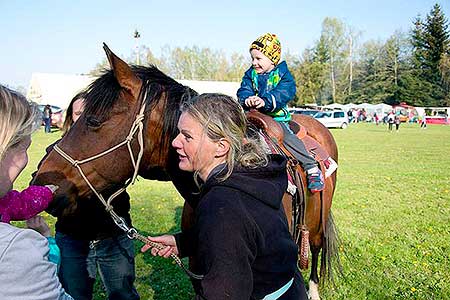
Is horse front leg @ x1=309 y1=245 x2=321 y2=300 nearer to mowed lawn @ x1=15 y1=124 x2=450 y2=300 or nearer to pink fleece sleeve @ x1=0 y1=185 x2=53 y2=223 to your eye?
mowed lawn @ x1=15 y1=124 x2=450 y2=300

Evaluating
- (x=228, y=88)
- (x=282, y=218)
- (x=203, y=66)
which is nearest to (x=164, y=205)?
(x=282, y=218)

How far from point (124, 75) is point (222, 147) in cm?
106

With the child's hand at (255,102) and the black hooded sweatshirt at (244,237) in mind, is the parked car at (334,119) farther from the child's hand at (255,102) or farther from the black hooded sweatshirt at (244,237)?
the black hooded sweatshirt at (244,237)

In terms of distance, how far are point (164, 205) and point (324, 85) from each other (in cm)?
5923

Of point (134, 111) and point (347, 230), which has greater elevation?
point (134, 111)

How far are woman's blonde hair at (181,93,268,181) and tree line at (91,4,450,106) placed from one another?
5783cm

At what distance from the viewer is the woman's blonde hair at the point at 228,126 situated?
1.70 metres

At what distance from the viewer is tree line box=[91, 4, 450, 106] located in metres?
59.4

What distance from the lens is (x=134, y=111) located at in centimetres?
250

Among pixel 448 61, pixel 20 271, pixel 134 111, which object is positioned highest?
pixel 448 61

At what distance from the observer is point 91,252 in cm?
301

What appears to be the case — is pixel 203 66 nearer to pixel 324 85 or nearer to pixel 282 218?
pixel 324 85

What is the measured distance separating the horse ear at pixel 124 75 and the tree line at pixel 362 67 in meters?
57.2

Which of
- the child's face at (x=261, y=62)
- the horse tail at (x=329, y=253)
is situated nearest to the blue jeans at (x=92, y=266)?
the child's face at (x=261, y=62)
